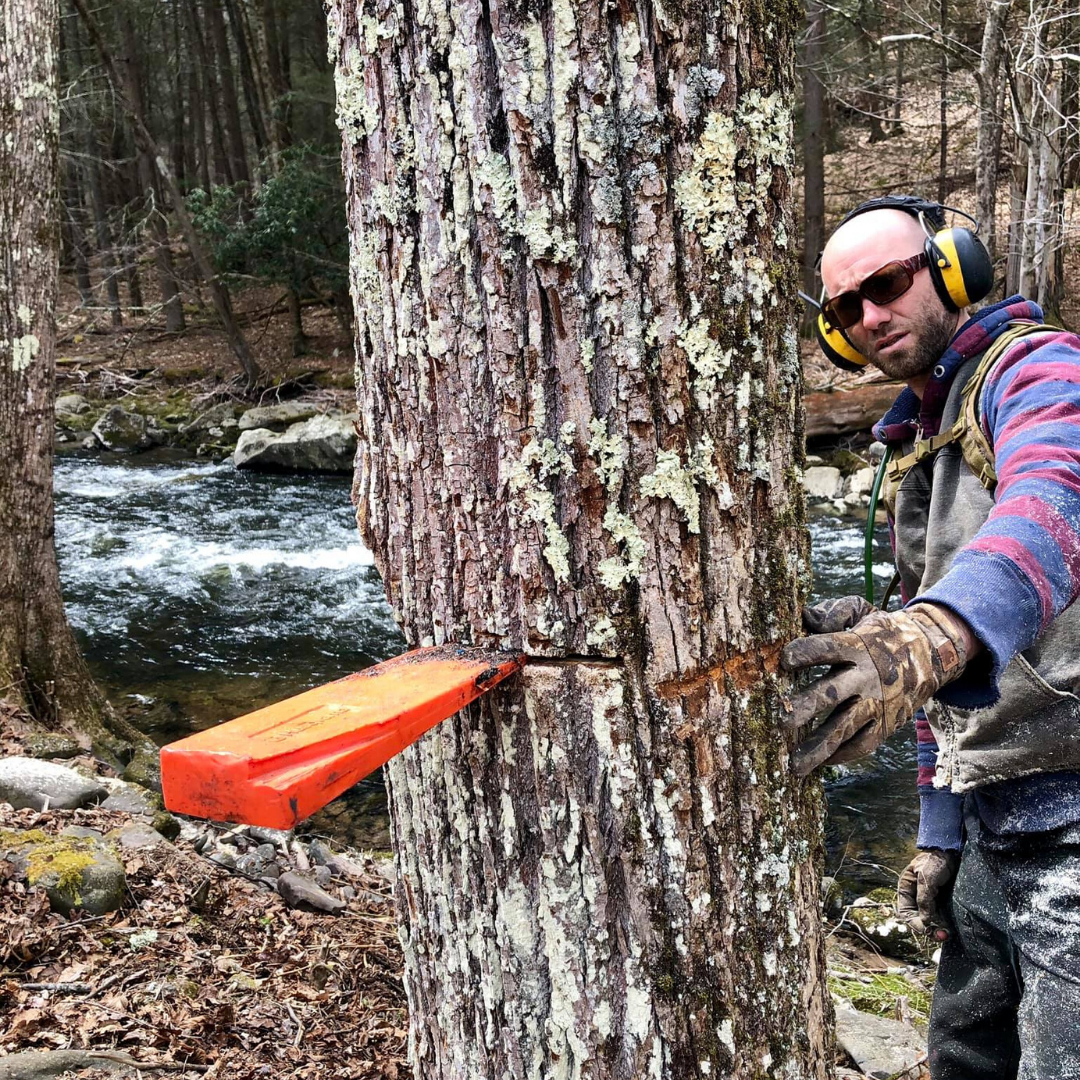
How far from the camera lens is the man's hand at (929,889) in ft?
8.36

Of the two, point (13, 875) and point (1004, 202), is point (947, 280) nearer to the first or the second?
point (13, 875)

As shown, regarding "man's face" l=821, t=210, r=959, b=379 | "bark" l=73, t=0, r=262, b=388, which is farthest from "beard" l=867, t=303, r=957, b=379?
"bark" l=73, t=0, r=262, b=388

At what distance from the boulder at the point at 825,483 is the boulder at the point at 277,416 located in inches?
353

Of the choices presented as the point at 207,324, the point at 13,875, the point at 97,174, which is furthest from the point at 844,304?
the point at 97,174

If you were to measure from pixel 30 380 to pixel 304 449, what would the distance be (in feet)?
34.0

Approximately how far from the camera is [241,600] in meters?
10.1

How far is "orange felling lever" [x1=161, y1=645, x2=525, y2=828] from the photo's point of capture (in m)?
1.12

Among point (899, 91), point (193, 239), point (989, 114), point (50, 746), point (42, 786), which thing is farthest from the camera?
point (899, 91)

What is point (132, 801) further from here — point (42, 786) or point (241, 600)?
point (241, 600)

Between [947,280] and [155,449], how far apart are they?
17430 mm

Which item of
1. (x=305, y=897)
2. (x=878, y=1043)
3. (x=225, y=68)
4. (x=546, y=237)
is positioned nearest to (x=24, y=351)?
(x=305, y=897)

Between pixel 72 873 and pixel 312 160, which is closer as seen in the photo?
pixel 72 873

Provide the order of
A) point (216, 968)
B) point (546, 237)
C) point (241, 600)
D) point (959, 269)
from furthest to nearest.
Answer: point (241, 600), point (216, 968), point (959, 269), point (546, 237)

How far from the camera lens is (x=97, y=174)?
91.0ft
